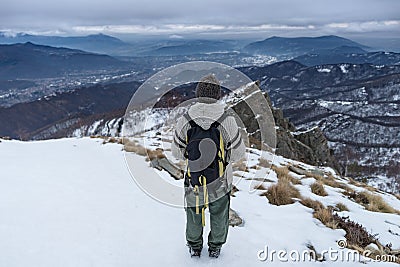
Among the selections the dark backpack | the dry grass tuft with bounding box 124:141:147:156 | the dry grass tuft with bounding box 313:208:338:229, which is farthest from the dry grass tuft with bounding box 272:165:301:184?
the dark backpack

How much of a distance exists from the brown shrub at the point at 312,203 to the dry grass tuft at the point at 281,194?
0.29 metres

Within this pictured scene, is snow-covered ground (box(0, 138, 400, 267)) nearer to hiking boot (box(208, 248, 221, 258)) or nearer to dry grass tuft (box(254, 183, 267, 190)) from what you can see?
hiking boot (box(208, 248, 221, 258))

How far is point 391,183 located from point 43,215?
120170 mm

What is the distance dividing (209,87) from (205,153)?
843 mm

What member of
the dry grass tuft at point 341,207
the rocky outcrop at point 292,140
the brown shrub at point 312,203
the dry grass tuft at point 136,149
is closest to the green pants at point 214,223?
the brown shrub at point 312,203

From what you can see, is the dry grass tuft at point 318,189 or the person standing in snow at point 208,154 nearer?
the person standing in snow at point 208,154

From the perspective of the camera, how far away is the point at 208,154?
3840 mm

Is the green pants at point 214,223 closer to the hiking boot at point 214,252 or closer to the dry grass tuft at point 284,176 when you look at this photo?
the hiking boot at point 214,252

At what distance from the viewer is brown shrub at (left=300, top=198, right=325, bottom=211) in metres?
6.97

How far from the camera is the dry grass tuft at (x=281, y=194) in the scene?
23.7 feet

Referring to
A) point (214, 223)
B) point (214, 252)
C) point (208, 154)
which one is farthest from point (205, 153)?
point (214, 252)

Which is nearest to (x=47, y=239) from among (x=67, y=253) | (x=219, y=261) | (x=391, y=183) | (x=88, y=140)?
(x=67, y=253)

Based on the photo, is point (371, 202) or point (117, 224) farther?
point (371, 202)

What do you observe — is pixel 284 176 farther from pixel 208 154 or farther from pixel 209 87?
pixel 209 87
